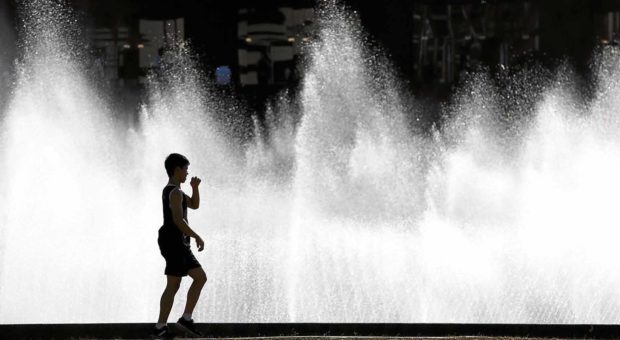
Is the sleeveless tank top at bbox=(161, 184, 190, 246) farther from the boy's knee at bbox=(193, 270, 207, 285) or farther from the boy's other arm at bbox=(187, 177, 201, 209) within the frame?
the boy's knee at bbox=(193, 270, 207, 285)

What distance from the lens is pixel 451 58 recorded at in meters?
36.5

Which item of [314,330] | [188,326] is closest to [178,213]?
[188,326]

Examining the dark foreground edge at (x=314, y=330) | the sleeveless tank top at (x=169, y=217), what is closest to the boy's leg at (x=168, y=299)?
the sleeveless tank top at (x=169, y=217)

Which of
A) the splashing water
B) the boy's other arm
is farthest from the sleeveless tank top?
the splashing water

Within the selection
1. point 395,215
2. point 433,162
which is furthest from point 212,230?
point 433,162

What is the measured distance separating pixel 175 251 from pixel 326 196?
47.7 feet

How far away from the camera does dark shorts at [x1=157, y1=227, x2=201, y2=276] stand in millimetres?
8594

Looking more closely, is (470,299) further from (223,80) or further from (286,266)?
(223,80)

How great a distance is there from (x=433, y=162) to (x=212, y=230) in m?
13.4

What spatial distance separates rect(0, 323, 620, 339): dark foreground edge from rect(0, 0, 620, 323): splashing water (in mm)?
1977

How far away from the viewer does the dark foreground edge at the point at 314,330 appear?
370 inches

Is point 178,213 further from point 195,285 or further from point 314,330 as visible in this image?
point 314,330

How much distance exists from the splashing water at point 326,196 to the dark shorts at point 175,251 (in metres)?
3.26

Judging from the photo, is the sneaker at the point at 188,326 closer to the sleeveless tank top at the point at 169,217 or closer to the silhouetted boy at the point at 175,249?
the silhouetted boy at the point at 175,249
